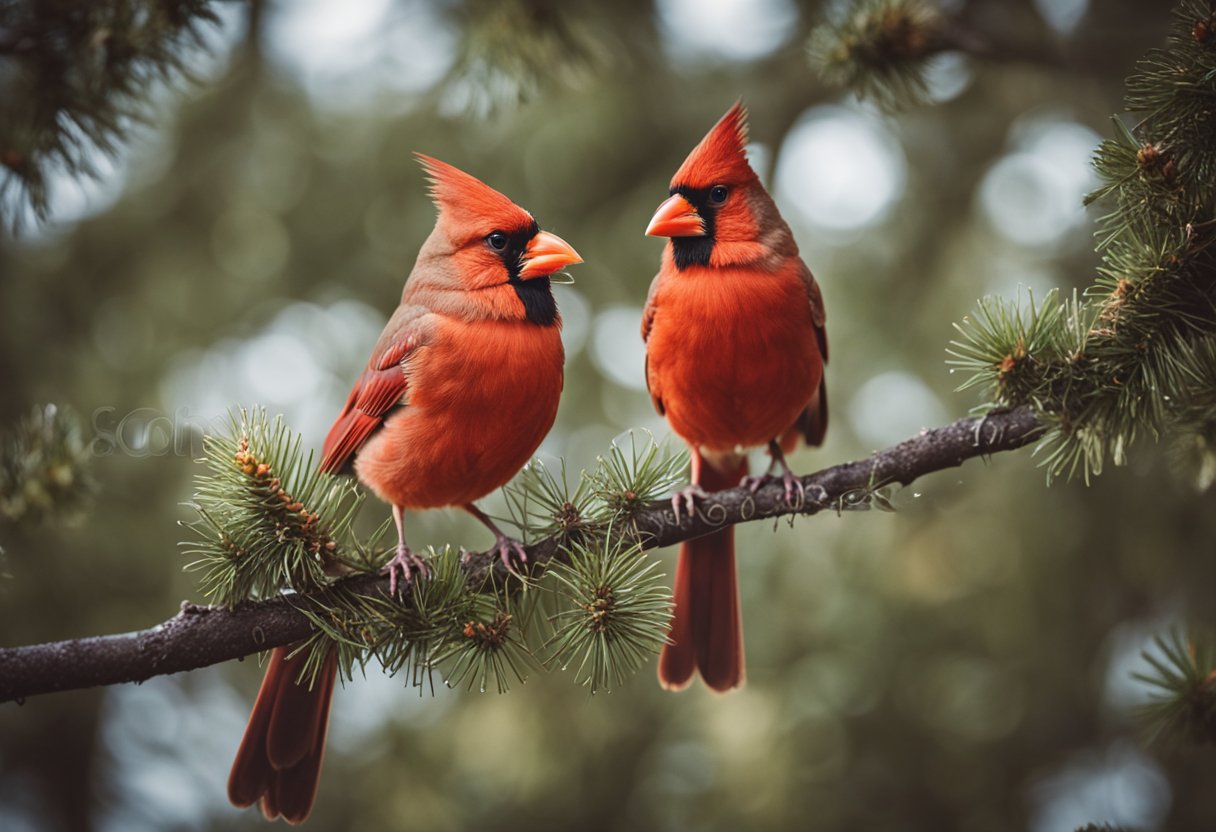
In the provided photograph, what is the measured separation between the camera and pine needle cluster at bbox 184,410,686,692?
1.55m

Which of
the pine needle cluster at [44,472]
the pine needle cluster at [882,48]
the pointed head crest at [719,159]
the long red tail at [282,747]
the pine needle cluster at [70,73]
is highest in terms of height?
the pine needle cluster at [882,48]

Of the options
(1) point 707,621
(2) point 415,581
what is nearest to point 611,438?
(1) point 707,621

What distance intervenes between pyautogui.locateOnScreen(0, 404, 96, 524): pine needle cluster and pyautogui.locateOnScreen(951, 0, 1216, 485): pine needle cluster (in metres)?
1.81

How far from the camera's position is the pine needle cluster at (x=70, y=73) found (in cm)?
208

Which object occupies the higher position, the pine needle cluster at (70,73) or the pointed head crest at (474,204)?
the pine needle cluster at (70,73)

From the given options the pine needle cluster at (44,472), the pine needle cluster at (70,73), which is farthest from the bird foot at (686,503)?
the pine needle cluster at (70,73)

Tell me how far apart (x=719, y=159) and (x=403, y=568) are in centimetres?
102

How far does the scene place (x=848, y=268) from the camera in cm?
381

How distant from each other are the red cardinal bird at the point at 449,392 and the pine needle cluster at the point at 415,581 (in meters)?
0.12

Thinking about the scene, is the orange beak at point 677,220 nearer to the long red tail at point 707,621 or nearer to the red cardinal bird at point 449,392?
the red cardinal bird at point 449,392

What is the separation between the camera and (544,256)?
1.90m

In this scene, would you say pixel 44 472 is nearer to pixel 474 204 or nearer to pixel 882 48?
pixel 474 204

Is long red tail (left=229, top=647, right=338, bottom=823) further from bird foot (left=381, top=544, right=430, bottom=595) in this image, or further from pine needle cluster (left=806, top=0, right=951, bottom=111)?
pine needle cluster (left=806, top=0, right=951, bottom=111)

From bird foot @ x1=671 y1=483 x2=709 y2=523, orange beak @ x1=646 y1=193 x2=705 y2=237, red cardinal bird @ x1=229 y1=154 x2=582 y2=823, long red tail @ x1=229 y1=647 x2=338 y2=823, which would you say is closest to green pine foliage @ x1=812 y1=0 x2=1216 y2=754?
bird foot @ x1=671 y1=483 x2=709 y2=523
